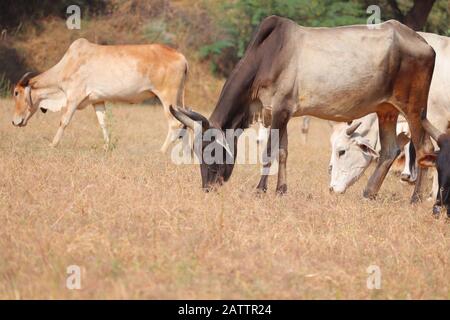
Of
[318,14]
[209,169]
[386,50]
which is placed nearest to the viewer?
[209,169]

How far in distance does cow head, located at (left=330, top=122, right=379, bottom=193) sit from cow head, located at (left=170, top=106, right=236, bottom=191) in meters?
2.02

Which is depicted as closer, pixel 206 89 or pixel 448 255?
pixel 448 255

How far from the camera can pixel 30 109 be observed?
41.7 ft

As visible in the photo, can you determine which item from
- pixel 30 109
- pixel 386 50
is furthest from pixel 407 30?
pixel 30 109

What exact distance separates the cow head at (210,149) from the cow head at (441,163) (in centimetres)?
186

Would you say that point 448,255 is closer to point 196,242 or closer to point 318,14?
point 196,242

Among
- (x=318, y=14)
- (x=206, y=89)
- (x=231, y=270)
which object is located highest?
(x=231, y=270)

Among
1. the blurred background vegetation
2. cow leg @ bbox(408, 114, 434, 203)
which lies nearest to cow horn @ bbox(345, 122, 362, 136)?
cow leg @ bbox(408, 114, 434, 203)

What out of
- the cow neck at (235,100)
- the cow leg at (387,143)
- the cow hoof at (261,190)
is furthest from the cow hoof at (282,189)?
the cow leg at (387,143)

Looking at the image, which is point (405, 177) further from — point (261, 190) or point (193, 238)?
point (193, 238)

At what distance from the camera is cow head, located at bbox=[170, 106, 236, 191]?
7969 millimetres

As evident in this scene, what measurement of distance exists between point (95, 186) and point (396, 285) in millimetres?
3061

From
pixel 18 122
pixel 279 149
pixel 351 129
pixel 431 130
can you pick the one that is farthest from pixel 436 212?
pixel 18 122

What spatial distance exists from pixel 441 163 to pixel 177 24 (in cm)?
1626
